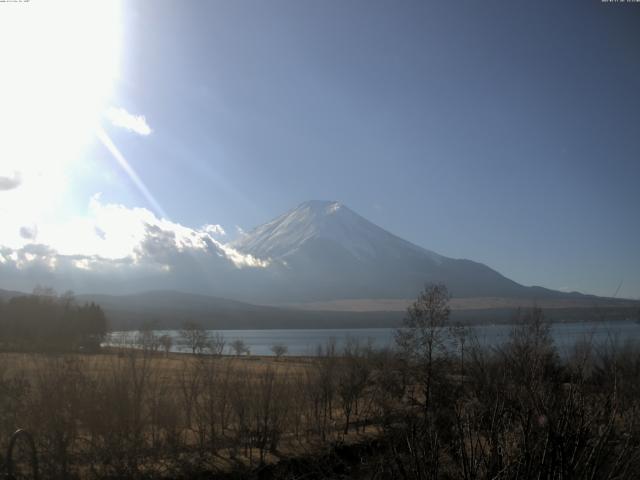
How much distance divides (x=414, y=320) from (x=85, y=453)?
1790cm

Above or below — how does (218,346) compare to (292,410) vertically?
above

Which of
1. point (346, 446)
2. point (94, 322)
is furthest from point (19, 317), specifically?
point (346, 446)

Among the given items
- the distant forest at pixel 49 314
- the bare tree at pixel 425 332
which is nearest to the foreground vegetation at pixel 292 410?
the bare tree at pixel 425 332

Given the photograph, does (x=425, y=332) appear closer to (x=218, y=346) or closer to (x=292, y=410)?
(x=292, y=410)

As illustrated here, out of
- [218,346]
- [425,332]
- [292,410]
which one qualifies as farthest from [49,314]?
[425,332]

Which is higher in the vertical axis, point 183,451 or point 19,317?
point 19,317

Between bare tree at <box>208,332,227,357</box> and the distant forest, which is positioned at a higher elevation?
the distant forest

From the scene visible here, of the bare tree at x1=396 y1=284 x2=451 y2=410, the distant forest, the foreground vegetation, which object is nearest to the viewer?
Result: the foreground vegetation

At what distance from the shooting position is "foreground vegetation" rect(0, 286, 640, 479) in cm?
466

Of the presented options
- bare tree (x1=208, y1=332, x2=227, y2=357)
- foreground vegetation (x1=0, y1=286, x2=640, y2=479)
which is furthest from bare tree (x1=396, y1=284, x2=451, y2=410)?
bare tree (x1=208, y1=332, x2=227, y2=357)

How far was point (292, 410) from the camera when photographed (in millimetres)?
23188

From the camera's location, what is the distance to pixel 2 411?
13.1m

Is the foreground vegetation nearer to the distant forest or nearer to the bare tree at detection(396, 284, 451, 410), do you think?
the bare tree at detection(396, 284, 451, 410)

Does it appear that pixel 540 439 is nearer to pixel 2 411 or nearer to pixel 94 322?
pixel 2 411
